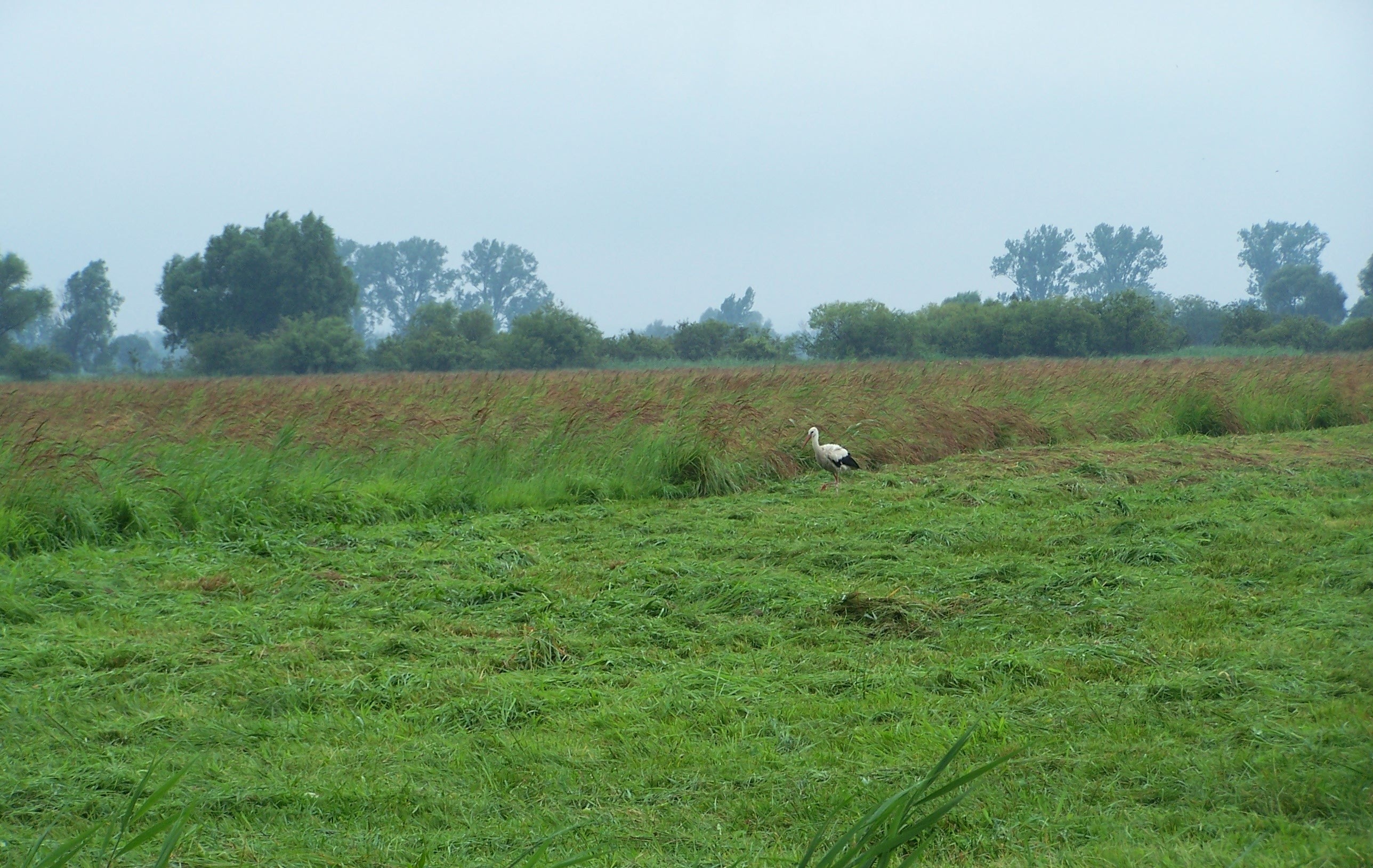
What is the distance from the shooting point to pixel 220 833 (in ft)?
9.57

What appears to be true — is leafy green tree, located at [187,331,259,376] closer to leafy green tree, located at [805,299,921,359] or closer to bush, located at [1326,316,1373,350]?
leafy green tree, located at [805,299,921,359]

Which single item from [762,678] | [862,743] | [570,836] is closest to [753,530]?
[762,678]

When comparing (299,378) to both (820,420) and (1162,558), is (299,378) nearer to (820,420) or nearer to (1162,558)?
(820,420)

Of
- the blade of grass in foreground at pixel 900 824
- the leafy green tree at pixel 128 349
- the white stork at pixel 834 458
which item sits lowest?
the white stork at pixel 834 458

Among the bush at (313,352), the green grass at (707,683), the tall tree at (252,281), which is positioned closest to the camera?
the green grass at (707,683)

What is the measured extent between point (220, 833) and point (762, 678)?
2247mm

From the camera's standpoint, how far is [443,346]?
40719 millimetres

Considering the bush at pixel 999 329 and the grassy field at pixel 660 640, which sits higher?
the bush at pixel 999 329

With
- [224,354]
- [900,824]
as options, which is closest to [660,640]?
[900,824]

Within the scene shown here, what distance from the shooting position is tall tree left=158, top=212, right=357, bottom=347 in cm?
4725

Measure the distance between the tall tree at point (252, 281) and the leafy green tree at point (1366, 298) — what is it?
4767 centimetres

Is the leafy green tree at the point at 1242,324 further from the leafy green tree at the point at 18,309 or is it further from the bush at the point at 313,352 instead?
the leafy green tree at the point at 18,309

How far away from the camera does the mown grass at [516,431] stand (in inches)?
306

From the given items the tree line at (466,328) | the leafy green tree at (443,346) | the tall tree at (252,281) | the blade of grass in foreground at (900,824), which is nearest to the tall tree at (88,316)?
the tree line at (466,328)
